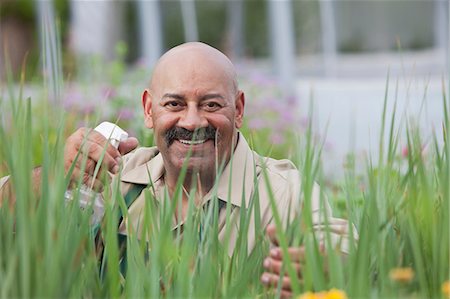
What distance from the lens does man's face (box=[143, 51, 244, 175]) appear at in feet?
8.57

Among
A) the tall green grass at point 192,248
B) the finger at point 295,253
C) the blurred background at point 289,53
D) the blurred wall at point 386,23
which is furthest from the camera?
the blurred wall at point 386,23

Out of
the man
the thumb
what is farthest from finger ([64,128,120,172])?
the thumb

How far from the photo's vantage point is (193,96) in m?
2.62

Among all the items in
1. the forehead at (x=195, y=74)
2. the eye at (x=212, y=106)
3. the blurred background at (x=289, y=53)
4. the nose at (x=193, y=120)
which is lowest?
the blurred background at (x=289, y=53)

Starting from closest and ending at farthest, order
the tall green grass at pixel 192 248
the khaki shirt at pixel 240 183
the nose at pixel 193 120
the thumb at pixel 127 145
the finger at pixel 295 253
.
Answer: the tall green grass at pixel 192 248 → the finger at pixel 295 253 → the khaki shirt at pixel 240 183 → the nose at pixel 193 120 → the thumb at pixel 127 145

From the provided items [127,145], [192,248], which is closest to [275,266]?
[192,248]

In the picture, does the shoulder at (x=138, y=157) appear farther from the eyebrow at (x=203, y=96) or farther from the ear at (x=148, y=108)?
the eyebrow at (x=203, y=96)

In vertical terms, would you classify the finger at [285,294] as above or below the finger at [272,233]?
below

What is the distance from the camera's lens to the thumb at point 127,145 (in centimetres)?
275

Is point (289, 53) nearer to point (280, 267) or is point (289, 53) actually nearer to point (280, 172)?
point (280, 172)

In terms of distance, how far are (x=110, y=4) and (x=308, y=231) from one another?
11.0 metres

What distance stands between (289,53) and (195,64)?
7207 mm

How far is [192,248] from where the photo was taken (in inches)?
81.0

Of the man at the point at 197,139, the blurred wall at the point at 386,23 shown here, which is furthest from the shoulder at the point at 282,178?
the blurred wall at the point at 386,23
